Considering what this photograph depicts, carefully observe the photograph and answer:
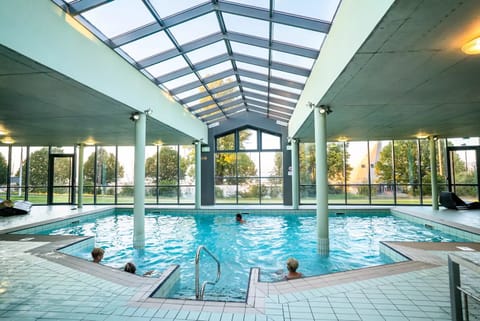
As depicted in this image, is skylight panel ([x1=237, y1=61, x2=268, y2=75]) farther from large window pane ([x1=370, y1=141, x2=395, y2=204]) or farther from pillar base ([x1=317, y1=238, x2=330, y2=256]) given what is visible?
large window pane ([x1=370, y1=141, x2=395, y2=204])

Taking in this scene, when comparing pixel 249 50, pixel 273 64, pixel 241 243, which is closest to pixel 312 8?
pixel 249 50

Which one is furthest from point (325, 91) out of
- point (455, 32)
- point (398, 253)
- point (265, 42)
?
point (398, 253)

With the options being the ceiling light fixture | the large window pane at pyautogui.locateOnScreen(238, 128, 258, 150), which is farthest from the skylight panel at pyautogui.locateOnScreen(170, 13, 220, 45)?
the large window pane at pyautogui.locateOnScreen(238, 128, 258, 150)

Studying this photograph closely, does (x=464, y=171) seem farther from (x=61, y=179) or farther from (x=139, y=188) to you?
A: (x=61, y=179)

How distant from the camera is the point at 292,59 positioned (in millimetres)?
5016

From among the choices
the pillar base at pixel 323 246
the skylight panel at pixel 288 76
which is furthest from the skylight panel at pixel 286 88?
the pillar base at pixel 323 246

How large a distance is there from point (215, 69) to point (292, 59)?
1912 mm

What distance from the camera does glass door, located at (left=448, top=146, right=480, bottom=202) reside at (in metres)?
10.6

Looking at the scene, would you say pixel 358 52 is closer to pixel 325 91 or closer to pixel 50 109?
pixel 325 91

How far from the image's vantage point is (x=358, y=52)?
9.75ft

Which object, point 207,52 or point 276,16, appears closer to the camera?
point 276,16

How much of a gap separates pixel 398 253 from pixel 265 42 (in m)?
4.30

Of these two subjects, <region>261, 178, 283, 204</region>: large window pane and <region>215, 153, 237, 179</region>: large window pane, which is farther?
<region>215, 153, 237, 179</region>: large window pane

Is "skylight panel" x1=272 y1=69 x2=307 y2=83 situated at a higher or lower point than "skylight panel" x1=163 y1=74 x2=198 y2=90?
lower
